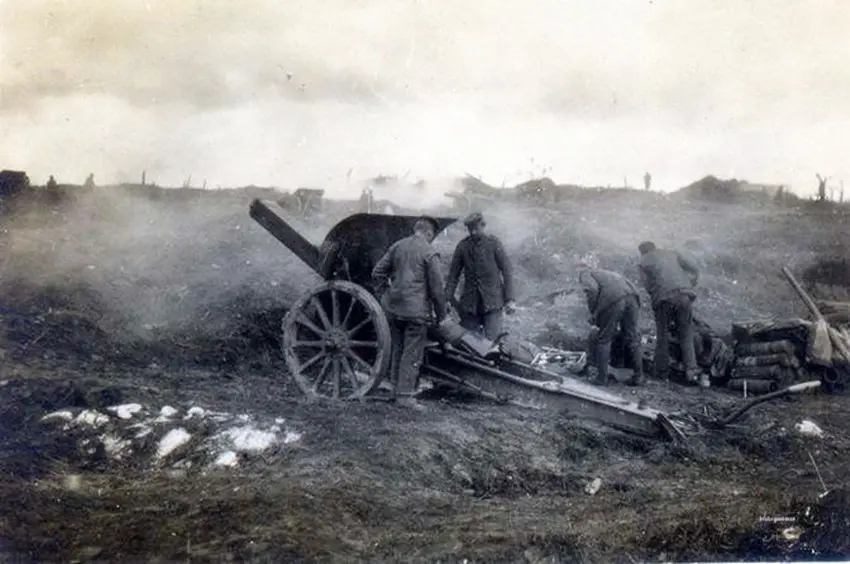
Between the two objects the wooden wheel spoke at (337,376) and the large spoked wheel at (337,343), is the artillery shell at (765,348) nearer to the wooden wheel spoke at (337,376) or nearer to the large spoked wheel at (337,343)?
the large spoked wheel at (337,343)

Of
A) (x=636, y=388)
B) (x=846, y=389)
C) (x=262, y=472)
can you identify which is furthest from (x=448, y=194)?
(x=262, y=472)

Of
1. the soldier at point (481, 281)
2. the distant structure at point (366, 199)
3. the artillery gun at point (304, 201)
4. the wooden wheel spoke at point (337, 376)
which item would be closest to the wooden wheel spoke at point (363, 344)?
the wooden wheel spoke at point (337, 376)

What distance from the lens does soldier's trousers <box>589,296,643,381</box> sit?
6848 mm

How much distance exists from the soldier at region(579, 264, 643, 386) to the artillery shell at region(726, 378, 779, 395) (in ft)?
3.18

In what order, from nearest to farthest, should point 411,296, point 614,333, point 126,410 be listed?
point 126,410
point 411,296
point 614,333

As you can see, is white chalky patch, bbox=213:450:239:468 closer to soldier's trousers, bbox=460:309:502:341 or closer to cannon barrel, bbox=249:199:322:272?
cannon barrel, bbox=249:199:322:272

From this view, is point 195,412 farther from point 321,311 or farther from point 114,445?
point 321,311

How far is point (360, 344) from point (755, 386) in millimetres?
4169

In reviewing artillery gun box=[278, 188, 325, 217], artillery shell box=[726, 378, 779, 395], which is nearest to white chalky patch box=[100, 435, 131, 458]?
artillery shell box=[726, 378, 779, 395]

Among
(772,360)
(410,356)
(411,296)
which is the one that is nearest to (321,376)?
(410,356)

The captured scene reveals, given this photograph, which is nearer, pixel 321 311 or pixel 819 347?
pixel 321 311

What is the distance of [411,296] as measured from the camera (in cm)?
542

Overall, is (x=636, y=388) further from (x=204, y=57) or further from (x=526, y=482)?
(x=204, y=57)

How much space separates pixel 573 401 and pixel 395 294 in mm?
1622
